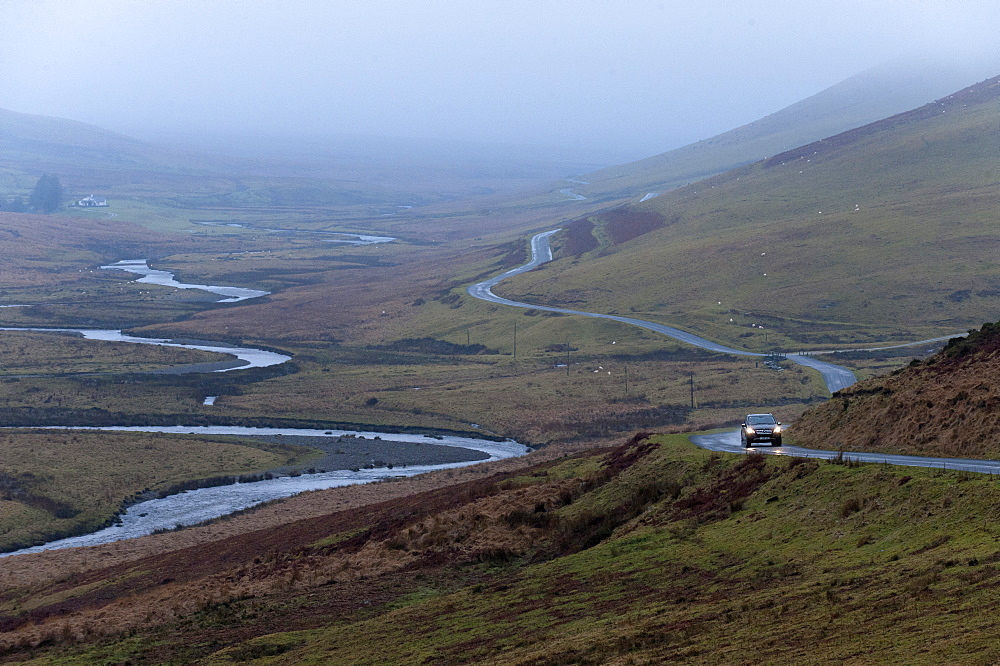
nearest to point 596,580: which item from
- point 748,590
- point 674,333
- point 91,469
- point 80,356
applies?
point 748,590

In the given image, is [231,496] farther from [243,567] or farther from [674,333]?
[674,333]

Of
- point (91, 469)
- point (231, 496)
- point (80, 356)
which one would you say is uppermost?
point (91, 469)

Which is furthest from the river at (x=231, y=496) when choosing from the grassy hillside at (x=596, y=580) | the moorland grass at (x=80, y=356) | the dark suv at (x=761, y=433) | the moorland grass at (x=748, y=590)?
the moorland grass at (x=748, y=590)

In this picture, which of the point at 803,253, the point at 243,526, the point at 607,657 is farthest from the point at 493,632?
the point at 803,253

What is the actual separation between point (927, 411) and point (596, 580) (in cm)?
1523

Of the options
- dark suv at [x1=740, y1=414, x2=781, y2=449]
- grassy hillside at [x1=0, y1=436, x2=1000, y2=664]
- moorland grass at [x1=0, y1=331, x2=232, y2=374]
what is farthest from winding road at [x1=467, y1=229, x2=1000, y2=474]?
moorland grass at [x1=0, y1=331, x2=232, y2=374]

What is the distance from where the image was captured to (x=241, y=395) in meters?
105

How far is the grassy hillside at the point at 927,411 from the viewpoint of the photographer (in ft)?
109

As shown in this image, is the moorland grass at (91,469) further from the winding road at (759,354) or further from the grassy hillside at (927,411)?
the grassy hillside at (927,411)

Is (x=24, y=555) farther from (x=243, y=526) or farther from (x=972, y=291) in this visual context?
(x=972, y=291)

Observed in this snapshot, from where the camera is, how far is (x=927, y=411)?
36.0m

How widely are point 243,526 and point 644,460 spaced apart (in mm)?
24099

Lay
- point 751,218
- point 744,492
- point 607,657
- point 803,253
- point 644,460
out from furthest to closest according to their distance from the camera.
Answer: point 751,218 → point 803,253 → point 644,460 → point 744,492 → point 607,657

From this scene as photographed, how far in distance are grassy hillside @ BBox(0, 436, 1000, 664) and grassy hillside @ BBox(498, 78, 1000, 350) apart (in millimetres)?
86223
